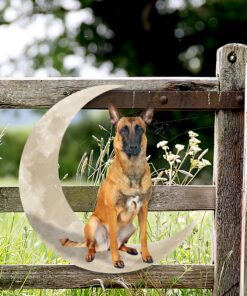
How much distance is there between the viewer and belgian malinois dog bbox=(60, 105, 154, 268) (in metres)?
4.23

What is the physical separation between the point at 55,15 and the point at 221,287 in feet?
29.2

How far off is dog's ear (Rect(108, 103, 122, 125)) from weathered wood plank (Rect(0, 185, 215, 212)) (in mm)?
372

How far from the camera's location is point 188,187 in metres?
4.34

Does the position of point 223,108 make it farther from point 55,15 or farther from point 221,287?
point 55,15

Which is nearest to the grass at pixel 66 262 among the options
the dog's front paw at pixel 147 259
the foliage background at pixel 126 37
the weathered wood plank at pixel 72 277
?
the weathered wood plank at pixel 72 277

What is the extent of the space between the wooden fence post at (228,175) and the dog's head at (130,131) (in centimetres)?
40

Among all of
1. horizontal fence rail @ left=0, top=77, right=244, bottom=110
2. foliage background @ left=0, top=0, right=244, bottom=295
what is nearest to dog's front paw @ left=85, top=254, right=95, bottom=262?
horizontal fence rail @ left=0, top=77, right=244, bottom=110

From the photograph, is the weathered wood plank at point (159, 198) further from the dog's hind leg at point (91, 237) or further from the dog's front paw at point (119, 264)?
the dog's front paw at point (119, 264)

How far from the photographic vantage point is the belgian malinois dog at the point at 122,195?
13.9ft

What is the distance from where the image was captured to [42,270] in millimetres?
4344

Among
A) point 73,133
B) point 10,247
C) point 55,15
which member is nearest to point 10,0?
point 55,15

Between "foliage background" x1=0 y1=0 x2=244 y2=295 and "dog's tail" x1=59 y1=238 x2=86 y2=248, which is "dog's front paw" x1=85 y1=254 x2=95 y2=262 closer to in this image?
"dog's tail" x1=59 y1=238 x2=86 y2=248

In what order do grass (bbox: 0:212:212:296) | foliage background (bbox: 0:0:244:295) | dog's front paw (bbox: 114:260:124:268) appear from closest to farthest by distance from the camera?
dog's front paw (bbox: 114:260:124:268)
grass (bbox: 0:212:212:296)
foliage background (bbox: 0:0:244:295)

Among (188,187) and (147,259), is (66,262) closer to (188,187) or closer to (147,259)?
(147,259)
